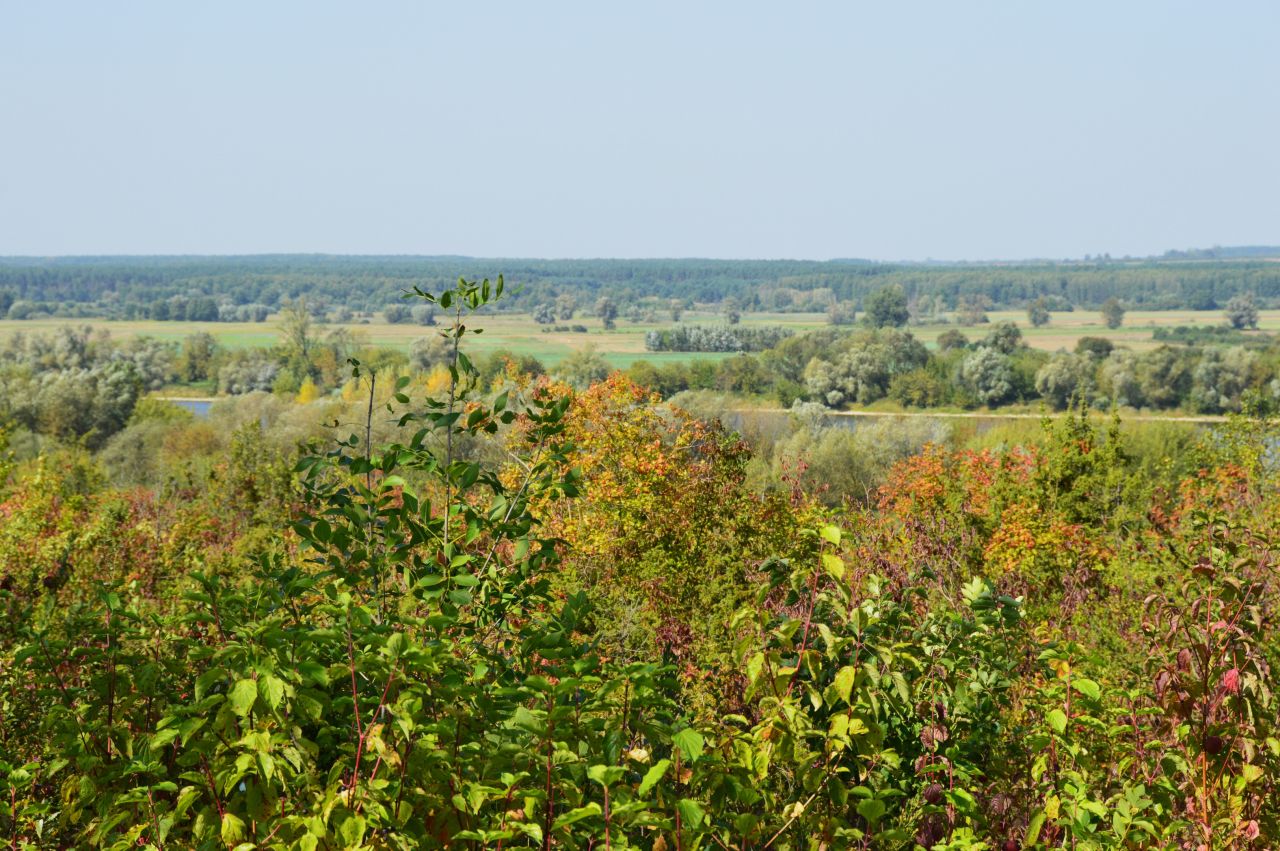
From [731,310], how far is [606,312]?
63.1 feet

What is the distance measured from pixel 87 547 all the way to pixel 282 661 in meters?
10.6

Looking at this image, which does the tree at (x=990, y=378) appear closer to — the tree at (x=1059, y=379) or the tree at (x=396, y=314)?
the tree at (x=1059, y=379)

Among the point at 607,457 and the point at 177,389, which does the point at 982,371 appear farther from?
the point at 607,457

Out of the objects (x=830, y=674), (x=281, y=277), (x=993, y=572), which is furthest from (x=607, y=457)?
(x=281, y=277)

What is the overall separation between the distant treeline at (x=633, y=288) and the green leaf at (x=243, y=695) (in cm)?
13765

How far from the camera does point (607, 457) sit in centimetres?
1648

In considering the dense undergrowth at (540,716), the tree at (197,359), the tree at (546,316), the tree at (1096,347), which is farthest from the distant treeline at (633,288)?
the dense undergrowth at (540,716)

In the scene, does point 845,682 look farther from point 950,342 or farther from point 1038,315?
point 1038,315

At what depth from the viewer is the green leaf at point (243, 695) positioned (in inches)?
84.8

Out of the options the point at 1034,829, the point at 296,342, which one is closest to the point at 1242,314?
the point at 296,342

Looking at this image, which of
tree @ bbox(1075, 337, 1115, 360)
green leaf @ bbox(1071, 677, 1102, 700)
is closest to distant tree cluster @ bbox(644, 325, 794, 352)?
tree @ bbox(1075, 337, 1115, 360)

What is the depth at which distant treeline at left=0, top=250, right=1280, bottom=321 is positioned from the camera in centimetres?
15288

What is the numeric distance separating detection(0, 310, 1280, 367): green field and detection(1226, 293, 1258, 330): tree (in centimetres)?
193

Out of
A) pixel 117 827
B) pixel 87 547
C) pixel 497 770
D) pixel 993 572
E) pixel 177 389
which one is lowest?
pixel 177 389
